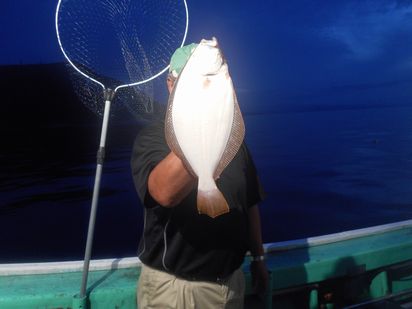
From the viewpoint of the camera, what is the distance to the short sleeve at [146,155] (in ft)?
6.03

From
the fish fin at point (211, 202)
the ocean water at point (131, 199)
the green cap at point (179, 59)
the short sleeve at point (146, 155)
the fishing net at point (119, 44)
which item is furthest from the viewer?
the ocean water at point (131, 199)

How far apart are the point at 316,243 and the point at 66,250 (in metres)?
8.71

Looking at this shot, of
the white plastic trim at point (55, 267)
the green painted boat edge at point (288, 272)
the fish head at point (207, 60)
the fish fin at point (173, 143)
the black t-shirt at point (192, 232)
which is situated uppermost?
the fish head at point (207, 60)

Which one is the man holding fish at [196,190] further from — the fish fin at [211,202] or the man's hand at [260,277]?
the man's hand at [260,277]

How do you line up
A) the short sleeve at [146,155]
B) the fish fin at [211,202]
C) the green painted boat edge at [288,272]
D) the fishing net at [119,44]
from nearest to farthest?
1. the fish fin at [211,202]
2. the short sleeve at [146,155]
3. the green painted boat edge at [288,272]
4. the fishing net at [119,44]

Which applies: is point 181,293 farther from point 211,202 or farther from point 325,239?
point 325,239

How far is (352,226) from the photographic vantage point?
13.0 m

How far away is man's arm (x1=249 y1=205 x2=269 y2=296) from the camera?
255 cm

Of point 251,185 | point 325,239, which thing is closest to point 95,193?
point 251,185

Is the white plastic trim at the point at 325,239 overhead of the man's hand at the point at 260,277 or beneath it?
beneath

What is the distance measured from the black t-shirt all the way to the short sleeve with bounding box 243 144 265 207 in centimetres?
16

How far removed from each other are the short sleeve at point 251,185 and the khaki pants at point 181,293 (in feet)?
1.65

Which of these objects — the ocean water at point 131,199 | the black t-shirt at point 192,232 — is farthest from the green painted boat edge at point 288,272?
the ocean water at point 131,199

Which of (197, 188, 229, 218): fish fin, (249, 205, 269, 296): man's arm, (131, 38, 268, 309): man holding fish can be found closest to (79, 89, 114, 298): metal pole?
(131, 38, 268, 309): man holding fish
